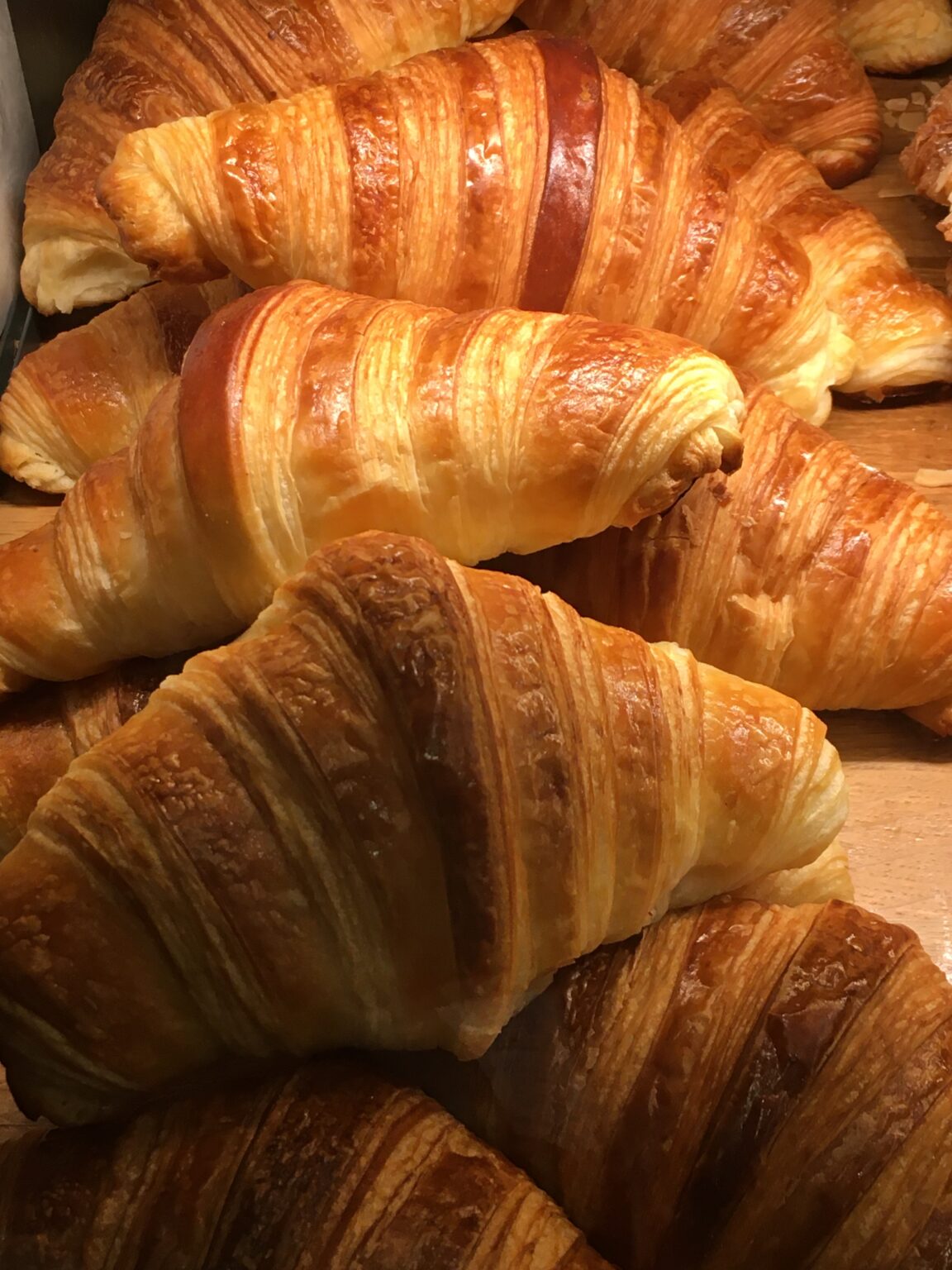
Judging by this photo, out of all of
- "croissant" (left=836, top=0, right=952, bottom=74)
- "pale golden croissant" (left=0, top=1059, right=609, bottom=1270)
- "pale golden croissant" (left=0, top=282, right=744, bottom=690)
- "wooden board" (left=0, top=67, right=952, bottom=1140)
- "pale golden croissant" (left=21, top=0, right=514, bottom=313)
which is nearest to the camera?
"pale golden croissant" (left=0, top=1059, right=609, bottom=1270)

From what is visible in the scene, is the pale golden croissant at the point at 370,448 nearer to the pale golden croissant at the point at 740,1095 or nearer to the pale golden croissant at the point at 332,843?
the pale golden croissant at the point at 332,843

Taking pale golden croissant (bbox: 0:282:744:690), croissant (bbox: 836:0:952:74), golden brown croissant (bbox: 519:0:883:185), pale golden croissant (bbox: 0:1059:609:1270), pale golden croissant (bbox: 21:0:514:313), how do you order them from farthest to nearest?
croissant (bbox: 836:0:952:74), golden brown croissant (bbox: 519:0:883:185), pale golden croissant (bbox: 21:0:514:313), pale golden croissant (bbox: 0:282:744:690), pale golden croissant (bbox: 0:1059:609:1270)

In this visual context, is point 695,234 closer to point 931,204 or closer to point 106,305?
point 931,204

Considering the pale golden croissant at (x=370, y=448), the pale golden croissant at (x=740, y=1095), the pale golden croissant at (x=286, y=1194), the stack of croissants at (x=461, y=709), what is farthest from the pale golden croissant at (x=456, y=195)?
the pale golden croissant at (x=286, y=1194)

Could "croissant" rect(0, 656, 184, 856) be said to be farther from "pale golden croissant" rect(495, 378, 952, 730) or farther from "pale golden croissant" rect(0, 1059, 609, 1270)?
"pale golden croissant" rect(495, 378, 952, 730)

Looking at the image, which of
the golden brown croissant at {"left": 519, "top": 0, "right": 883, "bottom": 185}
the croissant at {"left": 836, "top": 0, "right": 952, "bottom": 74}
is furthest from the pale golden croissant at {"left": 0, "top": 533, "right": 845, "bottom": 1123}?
the croissant at {"left": 836, "top": 0, "right": 952, "bottom": 74}

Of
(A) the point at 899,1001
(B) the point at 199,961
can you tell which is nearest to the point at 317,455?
(B) the point at 199,961

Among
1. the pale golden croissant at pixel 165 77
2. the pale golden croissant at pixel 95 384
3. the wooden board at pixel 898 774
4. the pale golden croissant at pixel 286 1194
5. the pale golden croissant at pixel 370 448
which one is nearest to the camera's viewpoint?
the pale golden croissant at pixel 286 1194
